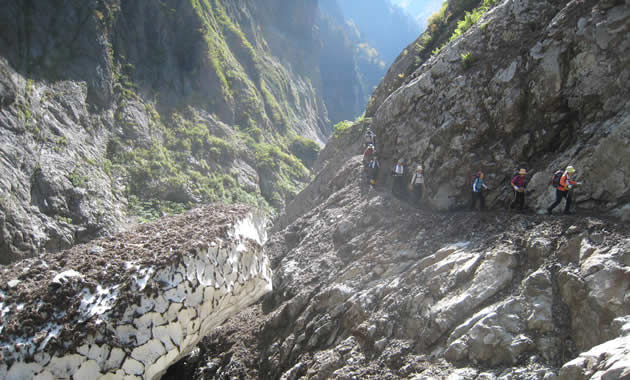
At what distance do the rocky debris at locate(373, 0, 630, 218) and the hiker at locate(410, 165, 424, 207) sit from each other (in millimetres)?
268

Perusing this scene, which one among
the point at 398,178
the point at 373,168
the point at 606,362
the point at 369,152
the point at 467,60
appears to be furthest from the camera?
the point at 369,152

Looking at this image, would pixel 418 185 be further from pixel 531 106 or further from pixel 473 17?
pixel 473 17

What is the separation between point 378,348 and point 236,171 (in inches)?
926

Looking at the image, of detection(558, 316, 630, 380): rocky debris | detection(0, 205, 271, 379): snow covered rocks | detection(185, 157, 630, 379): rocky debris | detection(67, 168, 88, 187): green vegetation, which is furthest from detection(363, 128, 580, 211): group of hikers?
detection(67, 168, 88, 187): green vegetation

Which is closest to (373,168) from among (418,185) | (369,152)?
(369,152)

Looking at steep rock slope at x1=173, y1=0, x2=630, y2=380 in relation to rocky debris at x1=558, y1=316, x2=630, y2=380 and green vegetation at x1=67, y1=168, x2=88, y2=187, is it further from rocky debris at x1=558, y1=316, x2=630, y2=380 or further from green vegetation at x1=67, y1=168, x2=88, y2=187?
green vegetation at x1=67, y1=168, x2=88, y2=187

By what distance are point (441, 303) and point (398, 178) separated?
19.7ft

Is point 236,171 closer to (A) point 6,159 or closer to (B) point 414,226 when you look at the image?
(A) point 6,159

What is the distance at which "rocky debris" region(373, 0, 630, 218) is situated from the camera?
6.93 meters

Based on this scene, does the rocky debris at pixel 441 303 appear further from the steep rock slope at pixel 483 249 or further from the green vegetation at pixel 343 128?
the green vegetation at pixel 343 128

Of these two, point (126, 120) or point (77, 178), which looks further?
point (126, 120)

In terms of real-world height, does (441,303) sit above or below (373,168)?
below

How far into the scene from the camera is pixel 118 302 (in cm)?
602

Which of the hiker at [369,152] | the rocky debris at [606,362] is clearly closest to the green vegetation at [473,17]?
the hiker at [369,152]
